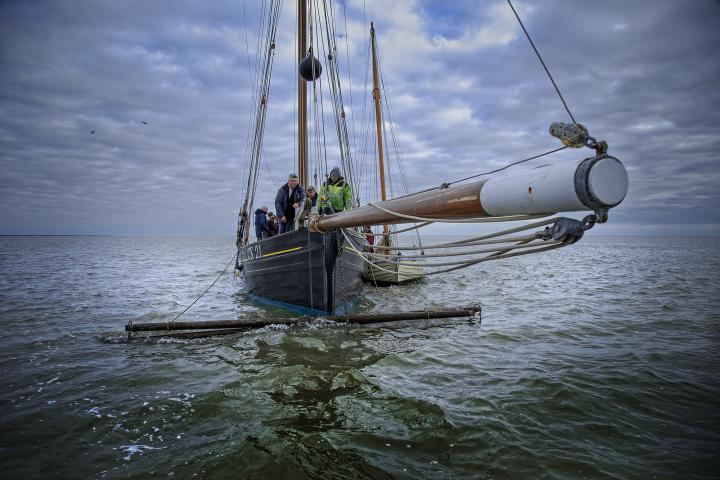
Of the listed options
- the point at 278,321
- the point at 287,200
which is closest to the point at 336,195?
the point at 287,200

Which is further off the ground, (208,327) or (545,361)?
(208,327)

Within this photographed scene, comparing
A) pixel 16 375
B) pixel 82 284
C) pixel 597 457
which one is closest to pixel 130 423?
pixel 16 375

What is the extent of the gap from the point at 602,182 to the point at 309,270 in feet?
21.6

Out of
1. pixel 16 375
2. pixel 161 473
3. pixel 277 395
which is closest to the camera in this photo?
pixel 161 473

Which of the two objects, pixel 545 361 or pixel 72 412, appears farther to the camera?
pixel 545 361

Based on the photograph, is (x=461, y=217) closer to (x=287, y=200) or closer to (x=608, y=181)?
(x=608, y=181)

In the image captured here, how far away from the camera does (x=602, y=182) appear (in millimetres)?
2299

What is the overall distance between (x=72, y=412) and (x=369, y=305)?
27.2ft

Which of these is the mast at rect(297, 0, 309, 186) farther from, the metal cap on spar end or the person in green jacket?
the metal cap on spar end

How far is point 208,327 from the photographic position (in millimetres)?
6926

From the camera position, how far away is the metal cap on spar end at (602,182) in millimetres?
2291

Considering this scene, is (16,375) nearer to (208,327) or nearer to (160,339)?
(160,339)

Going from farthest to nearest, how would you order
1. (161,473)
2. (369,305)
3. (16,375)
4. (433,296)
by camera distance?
(433,296)
(369,305)
(16,375)
(161,473)

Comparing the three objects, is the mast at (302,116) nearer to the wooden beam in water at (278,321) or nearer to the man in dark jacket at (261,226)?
the man in dark jacket at (261,226)
